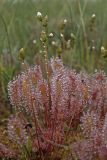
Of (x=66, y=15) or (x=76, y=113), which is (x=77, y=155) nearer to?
(x=76, y=113)

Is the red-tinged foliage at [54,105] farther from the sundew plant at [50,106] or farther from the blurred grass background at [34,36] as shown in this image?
the blurred grass background at [34,36]

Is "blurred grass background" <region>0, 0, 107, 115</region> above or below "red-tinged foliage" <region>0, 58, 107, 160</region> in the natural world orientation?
above

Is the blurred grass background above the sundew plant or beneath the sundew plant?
above

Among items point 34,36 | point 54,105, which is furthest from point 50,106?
point 34,36

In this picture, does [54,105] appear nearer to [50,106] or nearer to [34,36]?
[50,106]

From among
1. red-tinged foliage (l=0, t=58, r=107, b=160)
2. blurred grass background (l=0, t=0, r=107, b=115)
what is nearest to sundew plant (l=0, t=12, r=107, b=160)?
red-tinged foliage (l=0, t=58, r=107, b=160)

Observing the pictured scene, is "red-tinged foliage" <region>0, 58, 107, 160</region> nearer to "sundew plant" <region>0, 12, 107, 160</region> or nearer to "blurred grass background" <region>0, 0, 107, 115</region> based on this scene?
"sundew plant" <region>0, 12, 107, 160</region>

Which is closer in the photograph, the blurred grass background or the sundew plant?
the sundew plant

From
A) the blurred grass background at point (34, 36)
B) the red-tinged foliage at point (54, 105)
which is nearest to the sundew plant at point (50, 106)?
the red-tinged foliage at point (54, 105)
